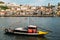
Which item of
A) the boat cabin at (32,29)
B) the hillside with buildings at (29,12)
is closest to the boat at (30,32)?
the boat cabin at (32,29)

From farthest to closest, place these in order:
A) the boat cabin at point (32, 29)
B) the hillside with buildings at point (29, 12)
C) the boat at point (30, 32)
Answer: the hillside with buildings at point (29, 12) < the boat cabin at point (32, 29) < the boat at point (30, 32)

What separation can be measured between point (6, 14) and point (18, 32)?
12412cm

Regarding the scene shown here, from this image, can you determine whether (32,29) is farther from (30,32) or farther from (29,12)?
(29,12)

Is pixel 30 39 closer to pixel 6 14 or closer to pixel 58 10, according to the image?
pixel 6 14

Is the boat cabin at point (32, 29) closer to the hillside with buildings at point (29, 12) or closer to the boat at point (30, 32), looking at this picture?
the boat at point (30, 32)

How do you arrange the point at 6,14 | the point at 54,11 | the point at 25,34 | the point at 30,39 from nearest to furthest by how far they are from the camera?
the point at 30,39 < the point at 25,34 < the point at 6,14 < the point at 54,11

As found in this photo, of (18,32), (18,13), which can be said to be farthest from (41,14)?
(18,32)

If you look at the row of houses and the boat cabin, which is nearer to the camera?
the boat cabin

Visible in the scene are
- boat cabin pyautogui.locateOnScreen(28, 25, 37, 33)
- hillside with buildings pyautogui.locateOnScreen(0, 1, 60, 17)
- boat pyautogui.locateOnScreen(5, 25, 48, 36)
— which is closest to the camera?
boat pyautogui.locateOnScreen(5, 25, 48, 36)

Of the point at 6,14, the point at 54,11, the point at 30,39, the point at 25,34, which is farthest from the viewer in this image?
the point at 54,11

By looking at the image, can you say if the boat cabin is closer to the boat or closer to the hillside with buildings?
the boat

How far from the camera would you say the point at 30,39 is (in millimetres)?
39469

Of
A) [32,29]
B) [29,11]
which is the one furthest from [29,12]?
[32,29]

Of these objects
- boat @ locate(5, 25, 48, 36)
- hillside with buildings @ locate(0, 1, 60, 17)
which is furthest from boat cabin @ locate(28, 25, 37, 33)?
hillside with buildings @ locate(0, 1, 60, 17)
